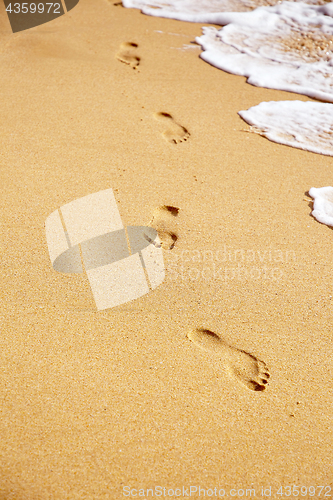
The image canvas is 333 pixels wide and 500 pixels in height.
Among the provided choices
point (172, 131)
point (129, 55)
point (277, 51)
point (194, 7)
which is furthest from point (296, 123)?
point (194, 7)

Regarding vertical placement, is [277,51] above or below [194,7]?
below

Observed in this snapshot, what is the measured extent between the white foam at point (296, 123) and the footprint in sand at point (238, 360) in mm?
1492

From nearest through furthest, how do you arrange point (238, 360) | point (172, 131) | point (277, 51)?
point (238, 360) < point (172, 131) < point (277, 51)

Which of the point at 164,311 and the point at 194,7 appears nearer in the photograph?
the point at 164,311

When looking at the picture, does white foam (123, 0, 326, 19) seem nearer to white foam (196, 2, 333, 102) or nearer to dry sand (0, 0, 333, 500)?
white foam (196, 2, 333, 102)

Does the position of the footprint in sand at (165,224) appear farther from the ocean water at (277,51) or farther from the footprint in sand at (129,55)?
the footprint in sand at (129,55)

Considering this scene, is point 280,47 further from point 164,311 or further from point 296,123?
point 164,311

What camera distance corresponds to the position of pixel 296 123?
2.82 m

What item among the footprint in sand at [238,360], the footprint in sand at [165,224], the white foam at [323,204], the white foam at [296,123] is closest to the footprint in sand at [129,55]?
the white foam at [296,123]

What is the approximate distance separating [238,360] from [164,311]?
34 centimetres

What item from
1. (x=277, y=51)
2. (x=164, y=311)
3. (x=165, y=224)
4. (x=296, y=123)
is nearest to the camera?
(x=164, y=311)

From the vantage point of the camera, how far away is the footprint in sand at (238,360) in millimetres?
1502

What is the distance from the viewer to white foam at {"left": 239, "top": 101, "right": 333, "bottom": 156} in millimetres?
2639

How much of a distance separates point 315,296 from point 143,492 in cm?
102
